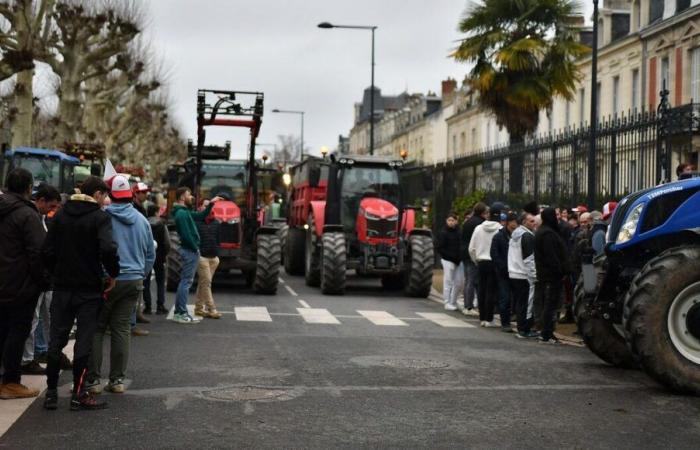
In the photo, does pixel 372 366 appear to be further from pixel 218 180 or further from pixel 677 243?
pixel 218 180

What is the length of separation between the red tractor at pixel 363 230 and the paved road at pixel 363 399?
685 cm

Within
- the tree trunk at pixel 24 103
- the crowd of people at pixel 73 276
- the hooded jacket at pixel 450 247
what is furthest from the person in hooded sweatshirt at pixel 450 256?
the tree trunk at pixel 24 103

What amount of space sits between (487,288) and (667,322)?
690 centimetres

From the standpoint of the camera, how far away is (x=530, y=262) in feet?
47.9

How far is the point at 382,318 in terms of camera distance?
16.8 meters

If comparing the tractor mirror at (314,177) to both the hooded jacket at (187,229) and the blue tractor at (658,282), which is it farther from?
the blue tractor at (658,282)

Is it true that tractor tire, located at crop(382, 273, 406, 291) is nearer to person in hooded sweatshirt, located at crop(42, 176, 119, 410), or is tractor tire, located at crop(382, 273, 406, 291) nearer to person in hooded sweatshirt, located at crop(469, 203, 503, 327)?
person in hooded sweatshirt, located at crop(469, 203, 503, 327)

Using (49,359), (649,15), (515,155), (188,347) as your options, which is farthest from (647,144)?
(649,15)

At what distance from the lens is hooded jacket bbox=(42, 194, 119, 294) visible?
27.6ft

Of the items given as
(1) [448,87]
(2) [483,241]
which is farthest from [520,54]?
(1) [448,87]

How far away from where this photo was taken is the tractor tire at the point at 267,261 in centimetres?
2020

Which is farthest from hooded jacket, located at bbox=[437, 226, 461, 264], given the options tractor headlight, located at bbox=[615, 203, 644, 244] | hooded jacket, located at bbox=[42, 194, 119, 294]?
hooded jacket, located at bbox=[42, 194, 119, 294]

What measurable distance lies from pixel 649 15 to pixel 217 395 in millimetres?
34426

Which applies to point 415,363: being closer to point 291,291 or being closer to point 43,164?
point 291,291
